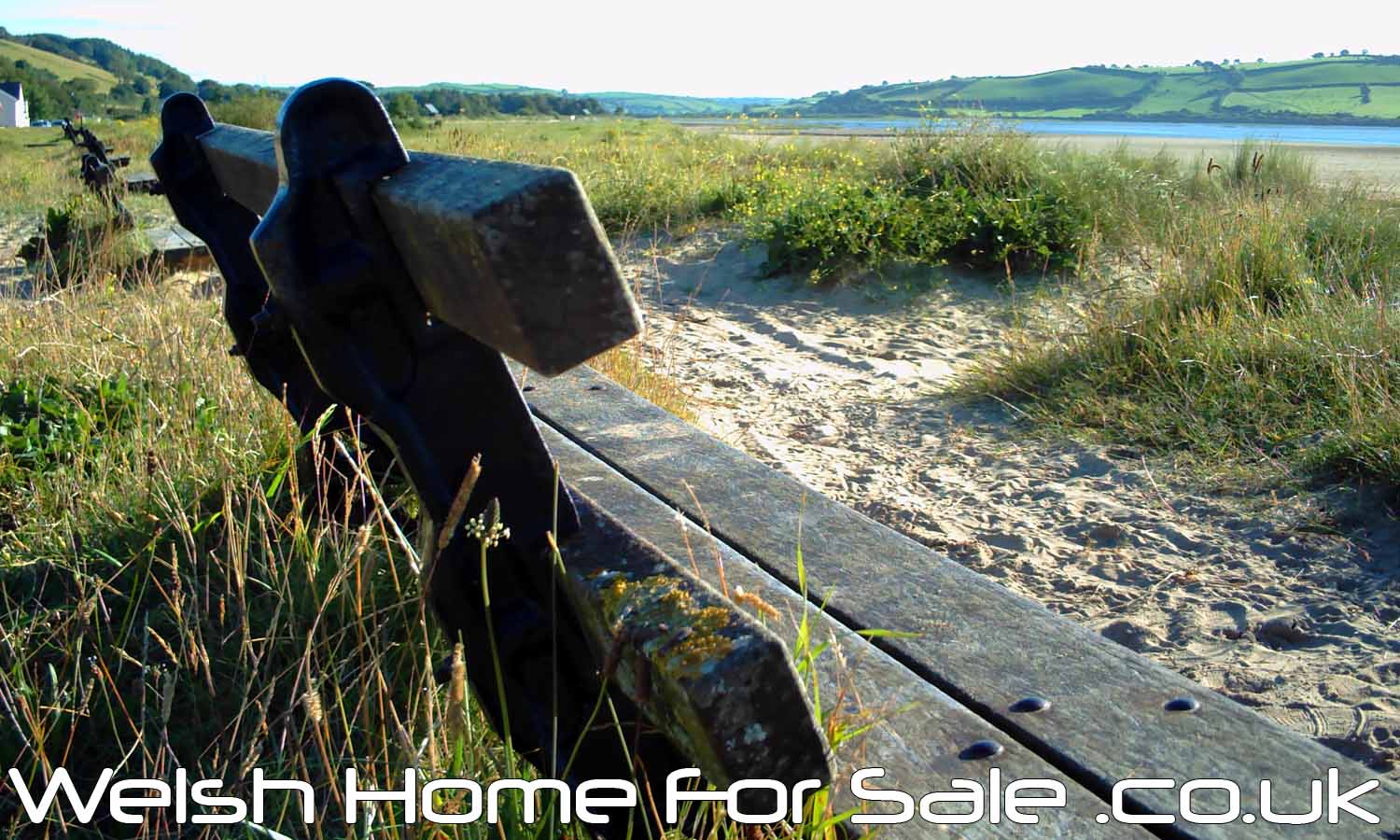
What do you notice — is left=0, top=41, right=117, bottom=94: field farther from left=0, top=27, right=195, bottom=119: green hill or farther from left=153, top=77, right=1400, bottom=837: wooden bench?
left=153, top=77, right=1400, bottom=837: wooden bench

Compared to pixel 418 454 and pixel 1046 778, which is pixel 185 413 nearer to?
pixel 418 454

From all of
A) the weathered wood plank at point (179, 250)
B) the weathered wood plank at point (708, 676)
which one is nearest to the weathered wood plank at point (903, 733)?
the weathered wood plank at point (708, 676)

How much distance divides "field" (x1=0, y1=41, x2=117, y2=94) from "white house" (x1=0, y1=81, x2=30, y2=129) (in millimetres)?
26436

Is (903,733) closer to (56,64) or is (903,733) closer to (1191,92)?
(1191,92)

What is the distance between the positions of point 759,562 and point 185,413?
1.81 metres

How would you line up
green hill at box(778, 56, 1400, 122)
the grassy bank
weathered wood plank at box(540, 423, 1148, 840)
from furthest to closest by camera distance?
green hill at box(778, 56, 1400, 122)
the grassy bank
weathered wood plank at box(540, 423, 1148, 840)

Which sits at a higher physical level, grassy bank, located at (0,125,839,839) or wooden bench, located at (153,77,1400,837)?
wooden bench, located at (153,77,1400,837)

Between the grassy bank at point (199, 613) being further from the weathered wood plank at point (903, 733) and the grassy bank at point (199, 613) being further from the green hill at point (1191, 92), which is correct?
the green hill at point (1191, 92)

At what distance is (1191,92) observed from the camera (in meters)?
84.9

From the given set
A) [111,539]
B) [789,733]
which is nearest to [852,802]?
[789,733]

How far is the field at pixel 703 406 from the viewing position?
182 centimetres

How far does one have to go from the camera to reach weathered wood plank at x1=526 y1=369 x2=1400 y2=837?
1.17m

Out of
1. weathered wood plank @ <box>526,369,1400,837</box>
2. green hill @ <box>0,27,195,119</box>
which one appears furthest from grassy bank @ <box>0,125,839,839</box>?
green hill @ <box>0,27,195,119</box>

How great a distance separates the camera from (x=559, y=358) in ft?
2.82
